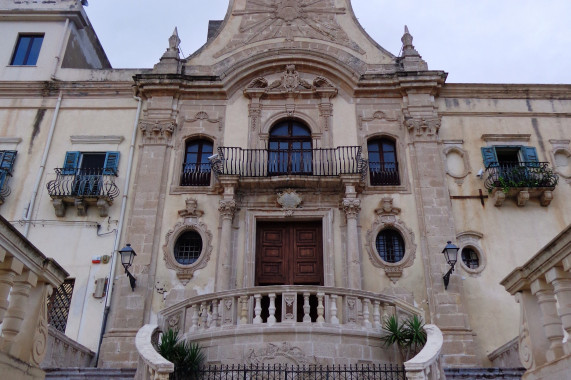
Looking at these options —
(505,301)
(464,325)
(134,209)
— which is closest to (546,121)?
(505,301)

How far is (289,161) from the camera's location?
50.9 feet

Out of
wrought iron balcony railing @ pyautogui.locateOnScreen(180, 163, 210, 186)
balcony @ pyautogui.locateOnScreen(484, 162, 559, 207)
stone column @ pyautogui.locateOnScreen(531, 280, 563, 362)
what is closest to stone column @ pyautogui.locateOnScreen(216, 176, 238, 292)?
wrought iron balcony railing @ pyautogui.locateOnScreen(180, 163, 210, 186)

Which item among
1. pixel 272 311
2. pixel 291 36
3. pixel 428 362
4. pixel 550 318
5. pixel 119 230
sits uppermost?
pixel 291 36

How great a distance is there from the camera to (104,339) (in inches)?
509

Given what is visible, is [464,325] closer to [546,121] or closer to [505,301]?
[505,301]

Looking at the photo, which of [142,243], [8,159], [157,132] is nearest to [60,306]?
[142,243]

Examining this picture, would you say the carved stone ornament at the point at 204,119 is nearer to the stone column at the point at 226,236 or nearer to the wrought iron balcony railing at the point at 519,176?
the stone column at the point at 226,236

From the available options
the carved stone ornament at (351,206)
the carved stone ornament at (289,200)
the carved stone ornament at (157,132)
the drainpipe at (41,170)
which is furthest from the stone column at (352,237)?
the drainpipe at (41,170)

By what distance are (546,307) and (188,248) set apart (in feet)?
33.0

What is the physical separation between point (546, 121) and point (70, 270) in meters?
15.2

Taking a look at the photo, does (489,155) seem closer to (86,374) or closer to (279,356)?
(279,356)

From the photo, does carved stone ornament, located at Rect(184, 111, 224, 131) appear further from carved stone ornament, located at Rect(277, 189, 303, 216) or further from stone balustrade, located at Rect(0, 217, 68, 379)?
stone balustrade, located at Rect(0, 217, 68, 379)

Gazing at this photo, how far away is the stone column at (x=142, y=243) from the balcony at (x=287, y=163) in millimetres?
1907

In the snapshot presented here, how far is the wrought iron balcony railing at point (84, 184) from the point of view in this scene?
1474 cm
